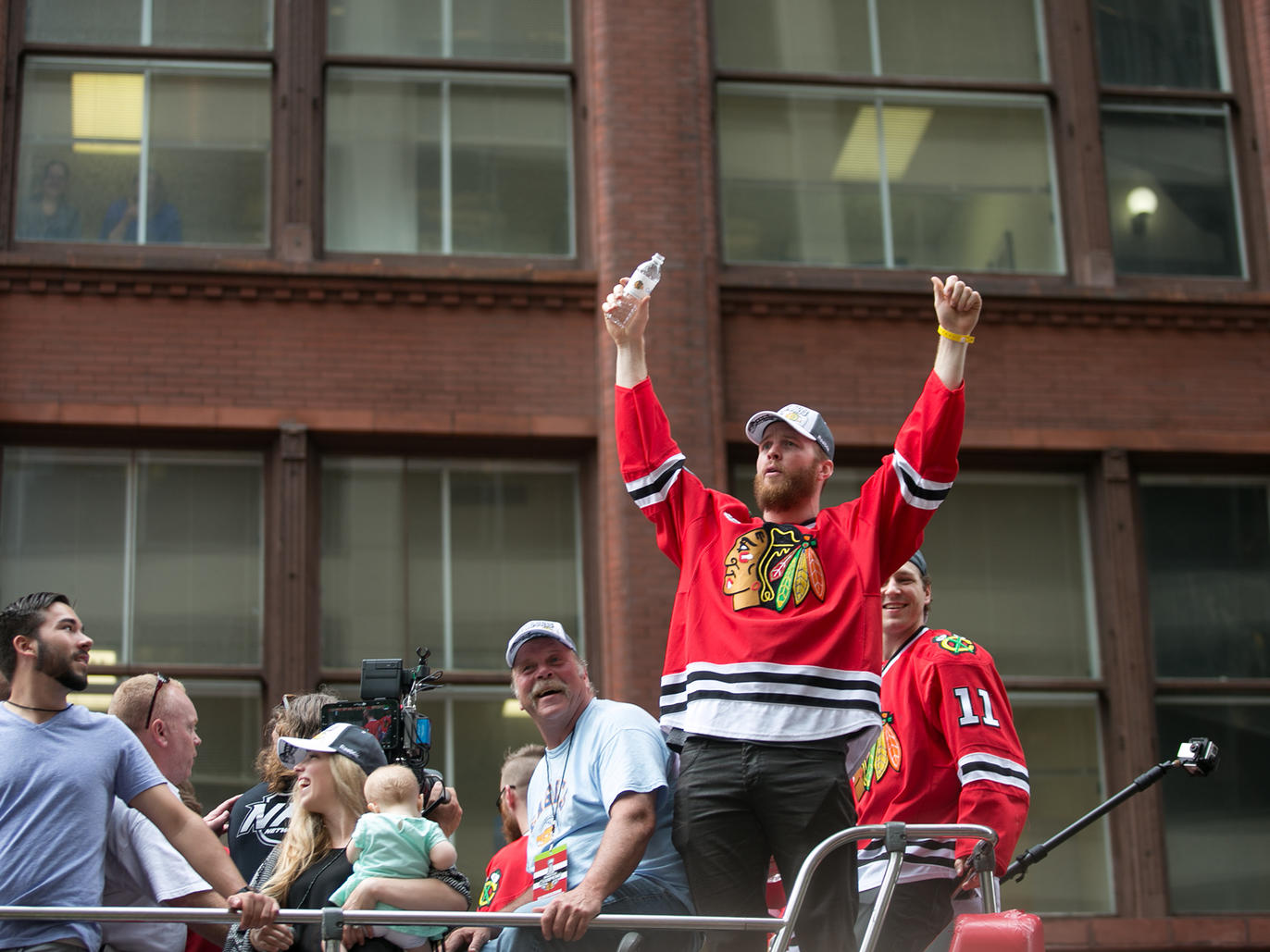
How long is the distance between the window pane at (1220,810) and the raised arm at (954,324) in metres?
6.77

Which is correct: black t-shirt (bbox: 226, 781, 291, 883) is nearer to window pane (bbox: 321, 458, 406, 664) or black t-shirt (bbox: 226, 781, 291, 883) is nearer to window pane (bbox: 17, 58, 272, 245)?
window pane (bbox: 321, 458, 406, 664)

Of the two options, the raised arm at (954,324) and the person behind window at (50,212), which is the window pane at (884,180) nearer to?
the person behind window at (50,212)

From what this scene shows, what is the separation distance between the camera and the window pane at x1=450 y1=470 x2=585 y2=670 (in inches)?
442

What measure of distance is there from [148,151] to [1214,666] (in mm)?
8380

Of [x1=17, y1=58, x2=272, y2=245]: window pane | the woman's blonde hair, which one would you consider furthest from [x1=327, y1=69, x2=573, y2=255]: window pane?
the woman's blonde hair

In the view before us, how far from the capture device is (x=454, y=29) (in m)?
12.3

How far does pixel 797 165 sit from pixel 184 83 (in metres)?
4.51

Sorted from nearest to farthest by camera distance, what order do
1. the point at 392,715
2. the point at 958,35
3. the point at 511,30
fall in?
1. the point at 392,715
2. the point at 511,30
3. the point at 958,35

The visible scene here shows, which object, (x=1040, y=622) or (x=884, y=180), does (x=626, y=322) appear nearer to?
(x=1040, y=622)

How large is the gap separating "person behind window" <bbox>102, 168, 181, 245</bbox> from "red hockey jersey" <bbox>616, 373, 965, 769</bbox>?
663cm

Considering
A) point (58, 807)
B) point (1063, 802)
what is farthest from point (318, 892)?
point (1063, 802)

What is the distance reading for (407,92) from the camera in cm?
1210

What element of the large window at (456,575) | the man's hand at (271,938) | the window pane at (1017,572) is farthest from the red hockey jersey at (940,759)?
the window pane at (1017,572)

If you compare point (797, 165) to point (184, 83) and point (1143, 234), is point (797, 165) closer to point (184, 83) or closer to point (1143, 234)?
point (1143, 234)
